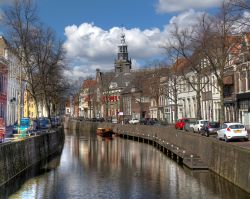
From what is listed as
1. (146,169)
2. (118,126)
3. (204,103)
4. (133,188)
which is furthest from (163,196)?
(118,126)

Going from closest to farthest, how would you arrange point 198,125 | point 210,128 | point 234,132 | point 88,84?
point 234,132, point 210,128, point 198,125, point 88,84

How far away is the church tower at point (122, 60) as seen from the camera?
506 ft

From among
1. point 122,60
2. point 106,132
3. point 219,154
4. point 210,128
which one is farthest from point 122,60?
point 219,154

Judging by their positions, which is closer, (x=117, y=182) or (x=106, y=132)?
(x=117, y=182)

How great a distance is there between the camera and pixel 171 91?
270 feet

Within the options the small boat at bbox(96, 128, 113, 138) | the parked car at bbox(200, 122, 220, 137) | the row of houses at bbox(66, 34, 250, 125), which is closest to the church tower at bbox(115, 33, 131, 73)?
the row of houses at bbox(66, 34, 250, 125)

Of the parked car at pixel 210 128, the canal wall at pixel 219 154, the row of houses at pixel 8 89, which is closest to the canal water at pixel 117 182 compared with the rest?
the canal wall at pixel 219 154

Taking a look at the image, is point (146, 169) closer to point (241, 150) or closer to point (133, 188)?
point (133, 188)

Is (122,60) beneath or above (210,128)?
above

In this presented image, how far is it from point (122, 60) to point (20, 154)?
124 m

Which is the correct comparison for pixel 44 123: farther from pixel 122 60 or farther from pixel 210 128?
pixel 122 60

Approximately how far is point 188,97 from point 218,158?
2427 inches

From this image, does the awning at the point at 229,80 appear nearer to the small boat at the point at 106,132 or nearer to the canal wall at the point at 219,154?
Result: the canal wall at the point at 219,154

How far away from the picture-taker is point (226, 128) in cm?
3956
